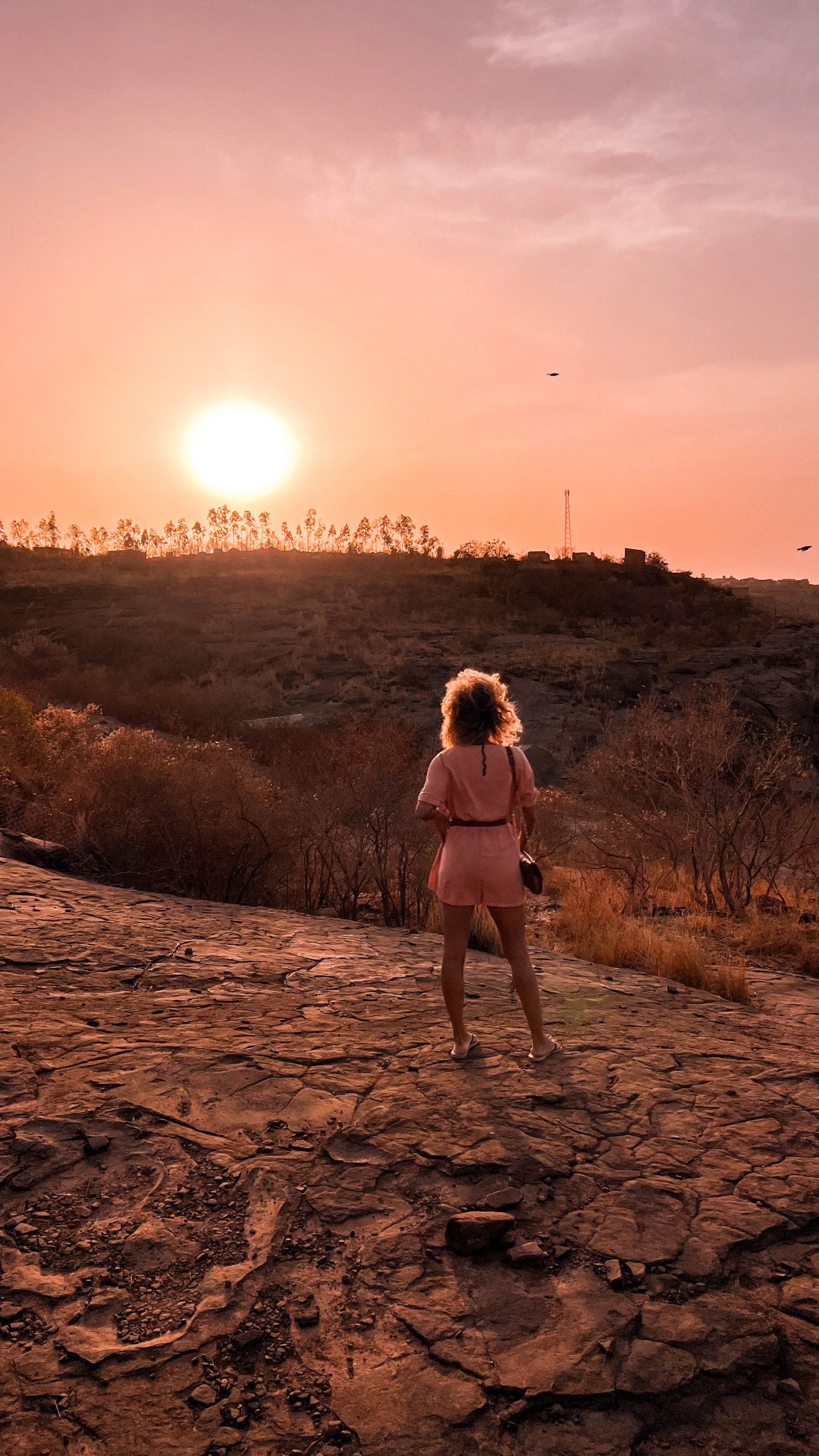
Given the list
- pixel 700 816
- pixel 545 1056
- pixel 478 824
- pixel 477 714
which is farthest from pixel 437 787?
pixel 700 816

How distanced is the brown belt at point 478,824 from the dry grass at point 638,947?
2769 mm

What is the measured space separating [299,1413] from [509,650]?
2578 cm

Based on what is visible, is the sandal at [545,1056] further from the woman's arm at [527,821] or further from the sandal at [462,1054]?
the woman's arm at [527,821]

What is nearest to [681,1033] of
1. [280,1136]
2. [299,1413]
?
[280,1136]

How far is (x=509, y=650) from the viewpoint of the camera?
27297 mm

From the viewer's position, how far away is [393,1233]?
2723 mm

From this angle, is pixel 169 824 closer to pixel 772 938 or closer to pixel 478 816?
pixel 478 816

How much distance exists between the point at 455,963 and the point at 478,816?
685mm

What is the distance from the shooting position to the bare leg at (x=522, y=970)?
4.02 m

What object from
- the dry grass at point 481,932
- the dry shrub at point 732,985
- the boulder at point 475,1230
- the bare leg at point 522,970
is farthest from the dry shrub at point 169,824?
the boulder at point 475,1230

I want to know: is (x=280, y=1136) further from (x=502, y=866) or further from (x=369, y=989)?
(x=369, y=989)

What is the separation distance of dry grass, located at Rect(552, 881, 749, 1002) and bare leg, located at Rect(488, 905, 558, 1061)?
2.28 meters

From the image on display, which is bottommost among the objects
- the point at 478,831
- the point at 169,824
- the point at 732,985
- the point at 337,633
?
the point at 732,985

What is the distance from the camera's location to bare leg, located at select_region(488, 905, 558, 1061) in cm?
402
